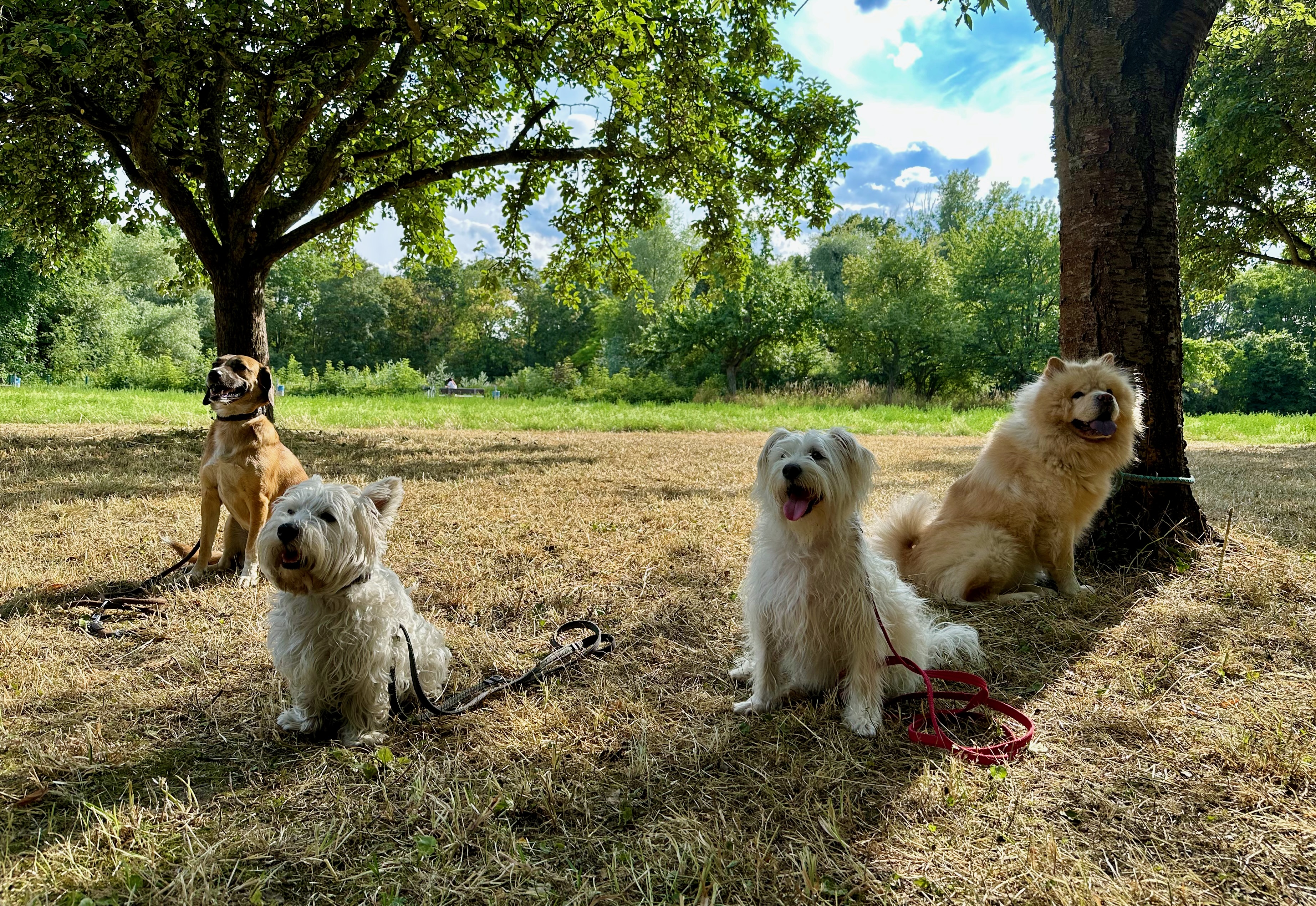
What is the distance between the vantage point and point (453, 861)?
6.26 feet

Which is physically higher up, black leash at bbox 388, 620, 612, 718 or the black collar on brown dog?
the black collar on brown dog

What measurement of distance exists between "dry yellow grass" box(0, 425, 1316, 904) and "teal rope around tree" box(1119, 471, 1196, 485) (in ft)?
1.97

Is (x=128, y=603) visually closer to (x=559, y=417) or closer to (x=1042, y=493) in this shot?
(x=1042, y=493)

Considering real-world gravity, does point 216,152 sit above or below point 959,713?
above

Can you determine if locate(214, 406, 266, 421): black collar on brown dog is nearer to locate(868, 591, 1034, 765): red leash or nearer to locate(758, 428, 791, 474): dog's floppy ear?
locate(758, 428, 791, 474): dog's floppy ear

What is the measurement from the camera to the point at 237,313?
10.1 metres

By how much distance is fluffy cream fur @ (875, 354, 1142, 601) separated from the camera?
395 centimetres

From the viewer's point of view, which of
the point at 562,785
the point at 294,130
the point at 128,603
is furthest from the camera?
the point at 294,130

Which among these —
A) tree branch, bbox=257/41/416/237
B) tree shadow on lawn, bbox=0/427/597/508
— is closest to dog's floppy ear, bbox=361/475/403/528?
tree shadow on lawn, bbox=0/427/597/508

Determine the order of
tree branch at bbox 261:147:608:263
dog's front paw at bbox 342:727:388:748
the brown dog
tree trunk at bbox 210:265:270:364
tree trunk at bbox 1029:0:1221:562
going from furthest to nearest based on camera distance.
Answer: tree branch at bbox 261:147:608:263 < tree trunk at bbox 210:265:270:364 < tree trunk at bbox 1029:0:1221:562 < the brown dog < dog's front paw at bbox 342:727:388:748

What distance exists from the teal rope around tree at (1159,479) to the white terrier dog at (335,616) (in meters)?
4.71

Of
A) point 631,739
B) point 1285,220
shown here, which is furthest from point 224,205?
point 1285,220

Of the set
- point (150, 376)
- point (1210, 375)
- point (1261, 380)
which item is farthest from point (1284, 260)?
point (150, 376)

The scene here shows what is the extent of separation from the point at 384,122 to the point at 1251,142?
1451 cm
